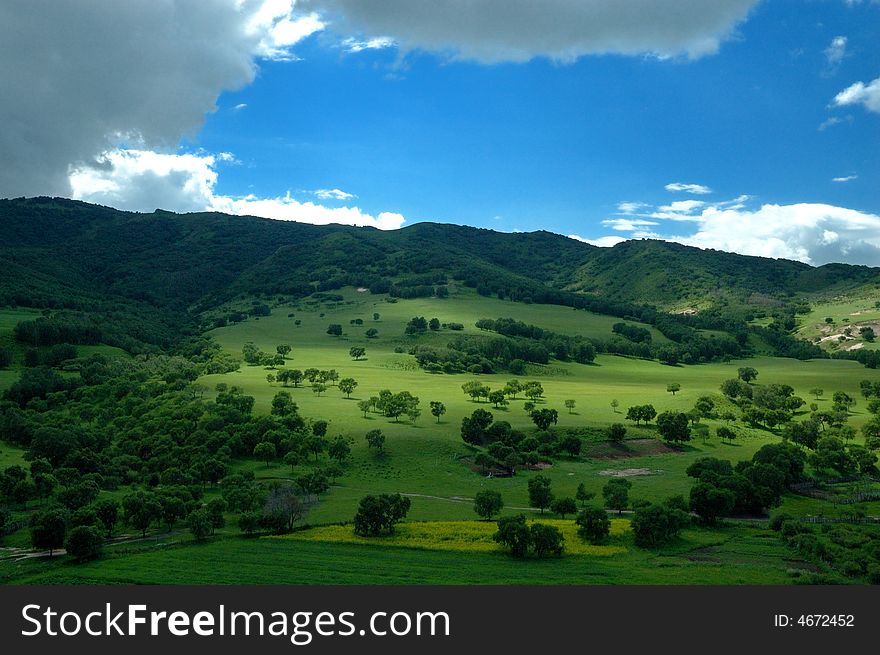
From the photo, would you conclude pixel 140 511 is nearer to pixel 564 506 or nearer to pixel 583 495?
pixel 564 506

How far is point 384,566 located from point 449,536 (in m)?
11.6

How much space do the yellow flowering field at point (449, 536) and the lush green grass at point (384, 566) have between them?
4.27 feet

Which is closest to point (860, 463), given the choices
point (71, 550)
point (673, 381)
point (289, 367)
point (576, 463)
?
point (576, 463)

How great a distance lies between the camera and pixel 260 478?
94.2 meters

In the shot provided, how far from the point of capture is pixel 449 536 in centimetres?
6794

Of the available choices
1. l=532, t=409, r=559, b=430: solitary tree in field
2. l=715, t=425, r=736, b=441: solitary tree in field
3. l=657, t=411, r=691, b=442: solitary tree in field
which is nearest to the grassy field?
l=715, t=425, r=736, b=441: solitary tree in field

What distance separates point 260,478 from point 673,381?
462 feet

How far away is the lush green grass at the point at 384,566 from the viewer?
5481cm

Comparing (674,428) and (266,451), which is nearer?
(266,451)

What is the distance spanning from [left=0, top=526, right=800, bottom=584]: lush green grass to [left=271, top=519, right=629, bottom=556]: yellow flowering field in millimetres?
1302

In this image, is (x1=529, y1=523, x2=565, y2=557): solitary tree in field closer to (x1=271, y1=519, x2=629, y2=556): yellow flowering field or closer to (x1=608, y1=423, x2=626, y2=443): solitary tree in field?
(x1=271, y1=519, x2=629, y2=556): yellow flowering field

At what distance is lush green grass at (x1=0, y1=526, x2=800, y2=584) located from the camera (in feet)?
180

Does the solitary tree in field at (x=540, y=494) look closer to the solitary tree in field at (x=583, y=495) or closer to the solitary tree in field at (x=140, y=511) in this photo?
the solitary tree in field at (x=583, y=495)

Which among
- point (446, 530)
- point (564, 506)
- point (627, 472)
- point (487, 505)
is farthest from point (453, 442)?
point (446, 530)
